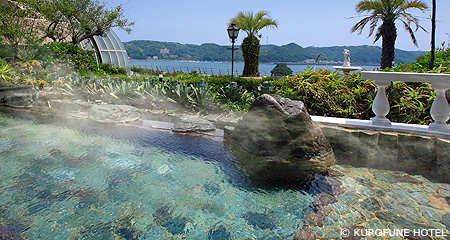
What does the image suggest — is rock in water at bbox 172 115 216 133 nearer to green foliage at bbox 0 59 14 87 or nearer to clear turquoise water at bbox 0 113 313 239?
clear turquoise water at bbox 0 113 313 239

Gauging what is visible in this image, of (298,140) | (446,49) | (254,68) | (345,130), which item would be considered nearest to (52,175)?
(298,140)

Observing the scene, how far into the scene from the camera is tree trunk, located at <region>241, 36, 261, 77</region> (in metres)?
22.9

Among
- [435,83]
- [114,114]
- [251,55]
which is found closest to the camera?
[435,83]

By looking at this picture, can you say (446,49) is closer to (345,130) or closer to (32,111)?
(345,130)

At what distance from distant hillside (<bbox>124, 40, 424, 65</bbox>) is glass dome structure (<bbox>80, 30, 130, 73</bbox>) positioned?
2884 centimetres

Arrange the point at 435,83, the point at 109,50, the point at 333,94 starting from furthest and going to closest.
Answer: the point at 109,50 < the point at 333,94 < the point at 435,83

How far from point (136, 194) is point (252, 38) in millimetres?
21985

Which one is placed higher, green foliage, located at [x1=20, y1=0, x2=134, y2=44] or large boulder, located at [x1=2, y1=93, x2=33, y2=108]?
green foliage, located at [x1=20, y1=0, x2=134, y2=44]

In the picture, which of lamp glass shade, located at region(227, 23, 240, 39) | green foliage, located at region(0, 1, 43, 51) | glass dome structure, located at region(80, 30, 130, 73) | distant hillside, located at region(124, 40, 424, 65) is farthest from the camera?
distant hillside, located at region(124, 40, 424, 65)

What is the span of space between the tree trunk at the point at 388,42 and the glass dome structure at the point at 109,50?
704 inches

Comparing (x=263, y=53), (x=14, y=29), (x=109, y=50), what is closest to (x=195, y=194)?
(x=14, y=29)

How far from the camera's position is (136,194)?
3.18 metres

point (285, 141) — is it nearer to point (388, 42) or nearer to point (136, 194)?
point (136, 194)

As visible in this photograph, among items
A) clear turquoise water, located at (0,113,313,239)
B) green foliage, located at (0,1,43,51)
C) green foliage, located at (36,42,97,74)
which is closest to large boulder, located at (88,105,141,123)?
clear turquoise water, located at (0,113,313,239)
